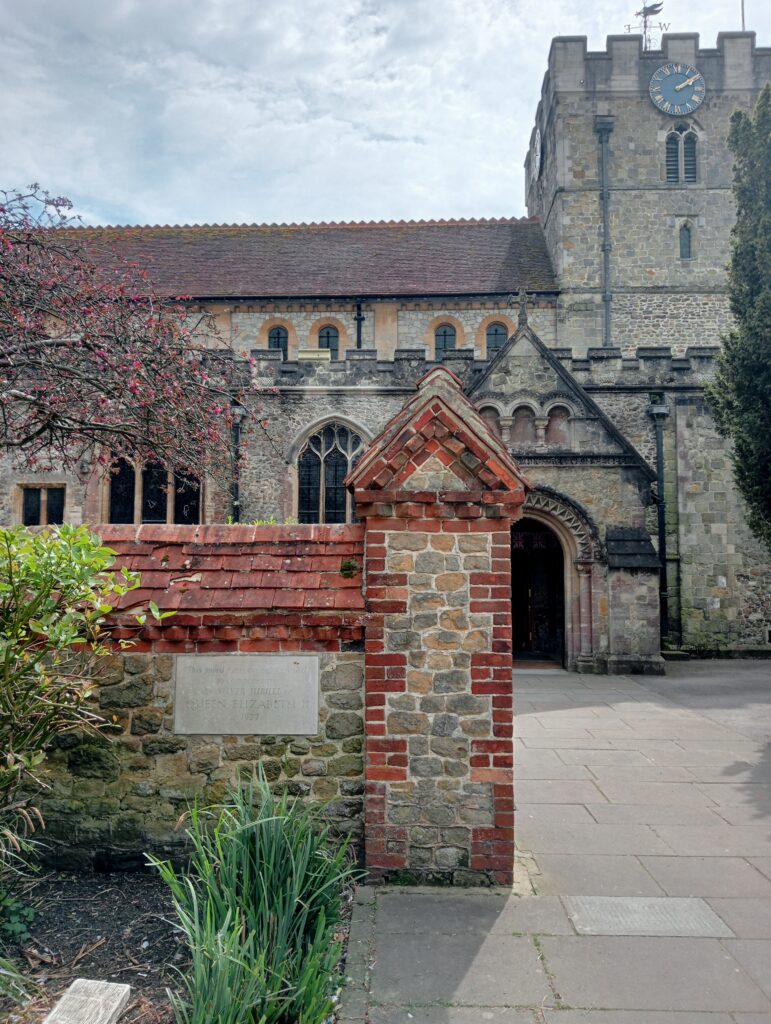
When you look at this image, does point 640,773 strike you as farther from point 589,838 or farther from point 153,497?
point 153,497

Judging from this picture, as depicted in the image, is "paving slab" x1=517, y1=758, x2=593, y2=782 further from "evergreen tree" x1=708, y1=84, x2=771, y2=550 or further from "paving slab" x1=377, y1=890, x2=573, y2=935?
"evergreen tree" x1=708, y1=84, x2=771, y2=550

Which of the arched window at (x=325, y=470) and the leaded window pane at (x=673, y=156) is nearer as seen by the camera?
the arched window at (x=325, y=470)

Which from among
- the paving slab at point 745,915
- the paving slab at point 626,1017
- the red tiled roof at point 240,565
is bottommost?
the paving slab at point 745,915

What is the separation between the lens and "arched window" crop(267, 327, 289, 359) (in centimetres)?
2192

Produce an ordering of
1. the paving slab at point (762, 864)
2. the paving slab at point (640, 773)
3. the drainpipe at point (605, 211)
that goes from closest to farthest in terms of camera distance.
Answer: the paving slab at point (762, 864) < the paving slab at point (640, 773) < the drainpipe at point (605, 211)

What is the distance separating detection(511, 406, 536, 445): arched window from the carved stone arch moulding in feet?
3.88

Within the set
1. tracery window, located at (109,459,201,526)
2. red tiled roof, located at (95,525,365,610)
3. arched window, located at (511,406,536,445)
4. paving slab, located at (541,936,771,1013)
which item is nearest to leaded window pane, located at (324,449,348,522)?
tracery window, located at (109,459,201,526)

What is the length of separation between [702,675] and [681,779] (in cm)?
813

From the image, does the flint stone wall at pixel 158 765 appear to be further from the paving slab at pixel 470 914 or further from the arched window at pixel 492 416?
the arched window at pixel 492 416

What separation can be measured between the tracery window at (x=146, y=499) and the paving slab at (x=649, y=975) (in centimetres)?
1512

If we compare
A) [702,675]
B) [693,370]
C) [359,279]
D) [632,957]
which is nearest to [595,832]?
[632,957]

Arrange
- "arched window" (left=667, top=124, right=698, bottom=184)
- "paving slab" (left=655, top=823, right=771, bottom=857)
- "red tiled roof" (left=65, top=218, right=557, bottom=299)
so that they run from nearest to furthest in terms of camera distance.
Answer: "paving slab" (left=655, top=823, right=771, bottom=857)
"red tiled roof" (left=65, top=218, right=557, bottom=299)
"arched window" (left=667, top=124, right=698, bottom=184)

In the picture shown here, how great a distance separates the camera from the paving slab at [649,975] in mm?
3279

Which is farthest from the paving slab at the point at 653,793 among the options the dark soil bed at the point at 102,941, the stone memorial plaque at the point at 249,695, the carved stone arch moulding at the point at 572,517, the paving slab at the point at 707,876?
the carved stone arch moulding at the point at 572,517
